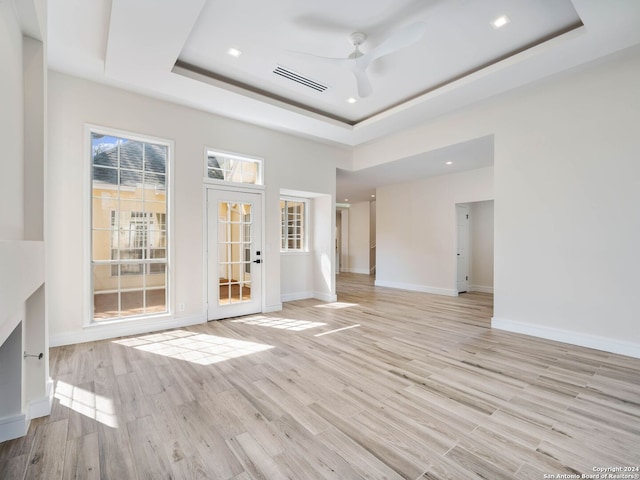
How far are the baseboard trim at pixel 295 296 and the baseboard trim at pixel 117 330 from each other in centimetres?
201

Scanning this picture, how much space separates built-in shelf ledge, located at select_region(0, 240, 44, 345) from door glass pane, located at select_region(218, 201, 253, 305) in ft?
10.4

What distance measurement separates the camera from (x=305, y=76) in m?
3.82

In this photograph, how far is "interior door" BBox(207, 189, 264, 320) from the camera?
4.66 m

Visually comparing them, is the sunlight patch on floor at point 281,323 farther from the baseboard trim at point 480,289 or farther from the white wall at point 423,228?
the baseboard trim at point 480,289

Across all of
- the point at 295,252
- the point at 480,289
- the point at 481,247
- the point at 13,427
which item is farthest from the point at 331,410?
the point at 481,247

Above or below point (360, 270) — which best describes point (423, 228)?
above

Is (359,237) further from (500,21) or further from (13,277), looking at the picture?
(13,277)

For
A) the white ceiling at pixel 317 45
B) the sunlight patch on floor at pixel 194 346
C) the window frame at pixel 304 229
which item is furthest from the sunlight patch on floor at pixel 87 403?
the window frame at pixel 304 229

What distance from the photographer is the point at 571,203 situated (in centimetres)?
370

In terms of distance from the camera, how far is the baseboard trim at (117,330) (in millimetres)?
3566

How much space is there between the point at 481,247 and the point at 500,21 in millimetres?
5850

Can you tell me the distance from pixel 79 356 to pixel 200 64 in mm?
3628

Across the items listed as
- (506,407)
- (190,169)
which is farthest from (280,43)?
(506,407)

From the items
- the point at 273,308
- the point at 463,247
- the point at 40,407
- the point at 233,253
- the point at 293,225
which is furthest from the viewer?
the point at 463,247
